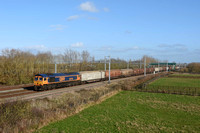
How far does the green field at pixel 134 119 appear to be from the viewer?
13602 mm

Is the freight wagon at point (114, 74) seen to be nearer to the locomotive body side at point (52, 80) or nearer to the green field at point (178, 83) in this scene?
the green field at point (178, 83)

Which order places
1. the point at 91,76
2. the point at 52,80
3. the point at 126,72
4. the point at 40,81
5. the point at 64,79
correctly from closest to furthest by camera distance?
the point at 40,81 < the point at 52,80 < the point at 64,79 < the point at 91,76 < the point at 126,72

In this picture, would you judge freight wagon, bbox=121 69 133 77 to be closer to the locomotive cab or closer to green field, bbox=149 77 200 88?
green field, bbox=149 77 200 88

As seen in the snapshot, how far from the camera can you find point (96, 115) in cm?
1727

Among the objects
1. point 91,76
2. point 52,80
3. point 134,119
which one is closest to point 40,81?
point 52,80

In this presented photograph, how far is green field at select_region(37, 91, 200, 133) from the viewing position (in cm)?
1360

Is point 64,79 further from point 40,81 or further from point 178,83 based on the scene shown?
point 178,83

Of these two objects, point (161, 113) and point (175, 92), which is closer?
point (161, 113)

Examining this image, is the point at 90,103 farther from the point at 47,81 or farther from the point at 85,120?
the point at 47,81

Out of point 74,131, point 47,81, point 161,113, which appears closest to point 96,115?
point 74,131

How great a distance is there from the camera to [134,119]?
16016 millimetres

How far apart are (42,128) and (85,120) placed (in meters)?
3.88

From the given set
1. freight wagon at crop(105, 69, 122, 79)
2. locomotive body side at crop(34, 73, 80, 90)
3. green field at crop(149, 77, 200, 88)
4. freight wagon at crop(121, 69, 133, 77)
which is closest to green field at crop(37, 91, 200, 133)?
locomotive body side at crop(34, 73, 80, 90)

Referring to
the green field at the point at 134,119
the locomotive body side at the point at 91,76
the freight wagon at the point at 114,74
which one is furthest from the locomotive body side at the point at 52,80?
the freight wagon at the point at 114,74
